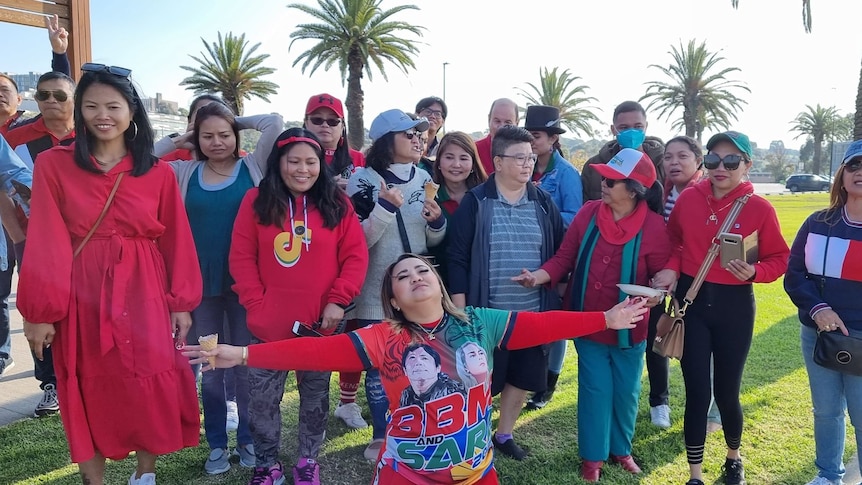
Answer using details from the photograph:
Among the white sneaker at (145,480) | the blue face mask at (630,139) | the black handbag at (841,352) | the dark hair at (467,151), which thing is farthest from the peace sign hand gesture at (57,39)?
the black handbag at (841,352)

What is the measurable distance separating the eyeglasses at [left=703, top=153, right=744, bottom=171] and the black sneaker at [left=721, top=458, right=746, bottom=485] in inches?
69.5

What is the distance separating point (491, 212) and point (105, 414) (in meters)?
2.33

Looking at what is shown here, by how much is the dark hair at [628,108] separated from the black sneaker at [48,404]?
191 inches

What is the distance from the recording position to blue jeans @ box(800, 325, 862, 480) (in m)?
3.21

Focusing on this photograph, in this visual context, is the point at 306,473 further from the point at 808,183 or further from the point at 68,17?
the point at 808,183

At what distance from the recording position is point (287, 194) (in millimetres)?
3311

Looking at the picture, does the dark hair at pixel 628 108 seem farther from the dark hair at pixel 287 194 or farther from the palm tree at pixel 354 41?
the palm tree at pixel 354 41

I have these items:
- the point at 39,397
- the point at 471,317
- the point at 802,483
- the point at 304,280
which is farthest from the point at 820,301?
the point at 39,397

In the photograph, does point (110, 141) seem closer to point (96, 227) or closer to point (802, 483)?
point (96, 227)

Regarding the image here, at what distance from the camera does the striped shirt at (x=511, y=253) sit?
3625 mm

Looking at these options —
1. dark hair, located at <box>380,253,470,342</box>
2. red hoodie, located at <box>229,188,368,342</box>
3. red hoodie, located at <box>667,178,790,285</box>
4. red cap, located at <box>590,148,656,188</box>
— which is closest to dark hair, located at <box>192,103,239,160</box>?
red hoodie, located at <box>229,188,368,342</box>

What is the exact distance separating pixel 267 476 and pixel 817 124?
220 ft

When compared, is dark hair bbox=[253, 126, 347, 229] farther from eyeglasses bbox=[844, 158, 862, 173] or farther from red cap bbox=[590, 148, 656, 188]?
eyeglasses bbox=[844, 158, 862, 173]

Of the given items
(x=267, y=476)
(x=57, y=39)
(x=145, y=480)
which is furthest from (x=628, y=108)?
(x=57, y=39)
